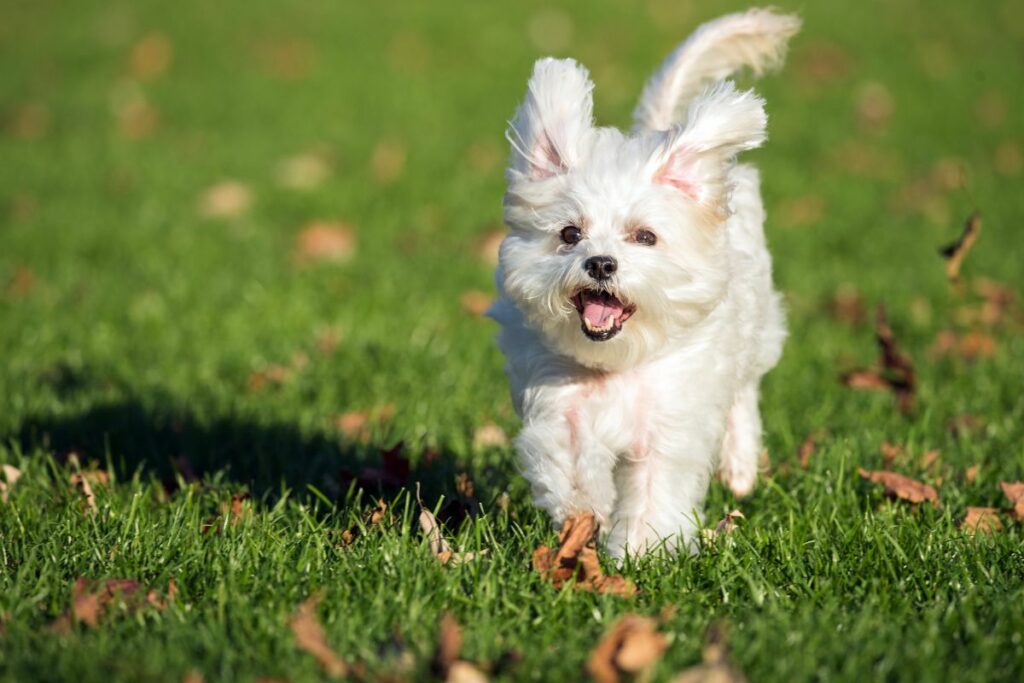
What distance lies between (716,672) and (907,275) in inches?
198

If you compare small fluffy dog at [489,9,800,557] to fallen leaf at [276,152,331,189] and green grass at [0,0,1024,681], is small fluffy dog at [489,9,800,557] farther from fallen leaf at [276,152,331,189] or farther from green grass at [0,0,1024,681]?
fallen leaf at [276,152,331,189]

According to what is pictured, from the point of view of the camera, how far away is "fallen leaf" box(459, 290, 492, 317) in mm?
6797

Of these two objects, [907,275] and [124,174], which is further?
[124,174]

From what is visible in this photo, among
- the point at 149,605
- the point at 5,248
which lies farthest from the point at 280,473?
the point at 5,248

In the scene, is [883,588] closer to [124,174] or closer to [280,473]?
[280,473]

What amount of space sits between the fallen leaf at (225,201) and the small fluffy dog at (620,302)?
5.19 metres

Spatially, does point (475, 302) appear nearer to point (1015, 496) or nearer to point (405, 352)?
point (405, 352)

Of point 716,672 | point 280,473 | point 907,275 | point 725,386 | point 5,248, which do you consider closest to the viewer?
point 716,672

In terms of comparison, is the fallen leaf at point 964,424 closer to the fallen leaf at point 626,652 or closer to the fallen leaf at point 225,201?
the fallen leaf at point 626,652

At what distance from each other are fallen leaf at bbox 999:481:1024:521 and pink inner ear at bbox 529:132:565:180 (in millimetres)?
1841

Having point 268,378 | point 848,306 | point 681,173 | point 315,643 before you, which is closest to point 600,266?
point 681,173

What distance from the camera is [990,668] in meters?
2.93

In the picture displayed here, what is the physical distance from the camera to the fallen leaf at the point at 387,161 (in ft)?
30.8

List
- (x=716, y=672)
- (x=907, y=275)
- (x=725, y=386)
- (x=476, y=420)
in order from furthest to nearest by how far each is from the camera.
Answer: (x=907, y=275)
(x=476, y=420)
(x=725, y=386)
(x=716, y=672)
